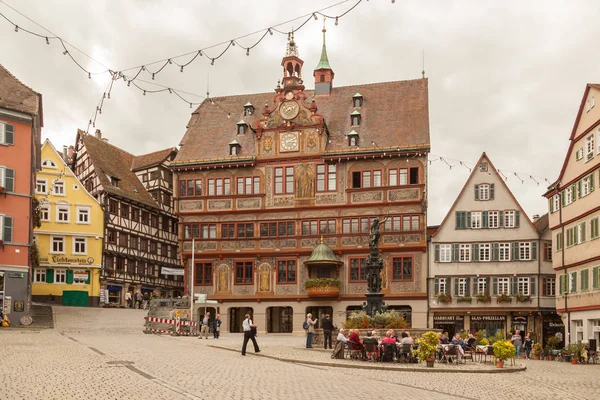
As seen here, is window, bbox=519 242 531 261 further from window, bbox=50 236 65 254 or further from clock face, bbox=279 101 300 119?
window, bbox=50 236 65 254

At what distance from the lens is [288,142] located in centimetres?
5472

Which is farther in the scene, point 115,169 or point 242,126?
point 115,169

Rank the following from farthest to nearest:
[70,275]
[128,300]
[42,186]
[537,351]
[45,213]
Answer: [128,300] → [70,275] → [45,213] → [42,186] → [537,351]

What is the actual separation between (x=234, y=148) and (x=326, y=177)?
266 inches

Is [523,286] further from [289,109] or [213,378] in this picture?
[213,378]

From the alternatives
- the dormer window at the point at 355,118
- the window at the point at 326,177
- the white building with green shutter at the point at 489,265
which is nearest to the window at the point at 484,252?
the white building with green shutter at the point at 489,265

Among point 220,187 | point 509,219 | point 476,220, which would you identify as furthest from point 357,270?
point 220,187

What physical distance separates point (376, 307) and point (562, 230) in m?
16.3

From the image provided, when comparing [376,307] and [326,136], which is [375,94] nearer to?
[326,136]

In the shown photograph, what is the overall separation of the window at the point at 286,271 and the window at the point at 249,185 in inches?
196

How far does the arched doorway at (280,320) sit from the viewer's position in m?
55.9

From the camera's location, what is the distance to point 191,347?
1211 inches

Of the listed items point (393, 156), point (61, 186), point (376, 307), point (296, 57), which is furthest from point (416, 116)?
point (61, 186)

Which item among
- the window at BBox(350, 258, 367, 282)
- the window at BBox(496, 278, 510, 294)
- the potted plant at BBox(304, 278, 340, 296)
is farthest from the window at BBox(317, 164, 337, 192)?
the window at BBox(496, 278, 510, 294)
